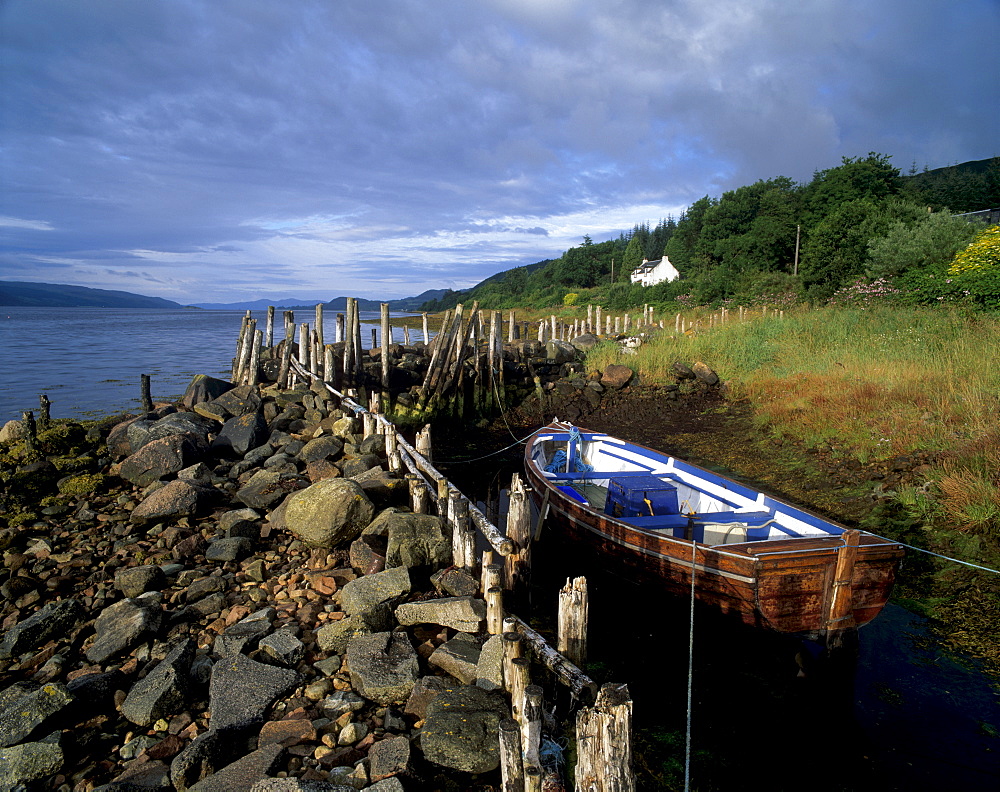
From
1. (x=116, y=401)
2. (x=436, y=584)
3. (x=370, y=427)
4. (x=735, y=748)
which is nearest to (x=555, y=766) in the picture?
(x=735, y=748)

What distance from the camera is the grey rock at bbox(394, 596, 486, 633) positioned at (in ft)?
15.1

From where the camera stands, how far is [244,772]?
10.5 feet

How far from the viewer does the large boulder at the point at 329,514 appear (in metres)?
5.86

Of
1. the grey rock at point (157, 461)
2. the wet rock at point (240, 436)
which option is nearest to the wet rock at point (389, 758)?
the grey rock at point (157, 461)

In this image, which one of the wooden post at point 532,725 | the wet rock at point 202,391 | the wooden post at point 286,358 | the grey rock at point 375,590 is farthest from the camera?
the wooden post at point 286,358

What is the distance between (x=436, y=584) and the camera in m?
5.28

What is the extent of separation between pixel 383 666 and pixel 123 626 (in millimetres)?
2328

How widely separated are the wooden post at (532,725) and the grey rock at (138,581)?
4186mm

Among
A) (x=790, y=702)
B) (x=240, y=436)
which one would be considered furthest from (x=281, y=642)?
(x=240, y=436)

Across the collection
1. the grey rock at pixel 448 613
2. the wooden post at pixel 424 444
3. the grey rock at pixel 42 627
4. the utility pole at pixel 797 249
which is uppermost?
the utility pole at pixel 797 249

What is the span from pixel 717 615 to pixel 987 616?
284cm

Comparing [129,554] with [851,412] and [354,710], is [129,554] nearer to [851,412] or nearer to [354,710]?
[354,710]

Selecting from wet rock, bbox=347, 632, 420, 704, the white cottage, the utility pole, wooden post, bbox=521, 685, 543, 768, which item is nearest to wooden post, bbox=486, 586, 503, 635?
wet rock, bbox=347, 632, 420, 704

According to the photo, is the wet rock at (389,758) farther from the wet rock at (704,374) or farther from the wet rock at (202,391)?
the wet rock at (704,374)
